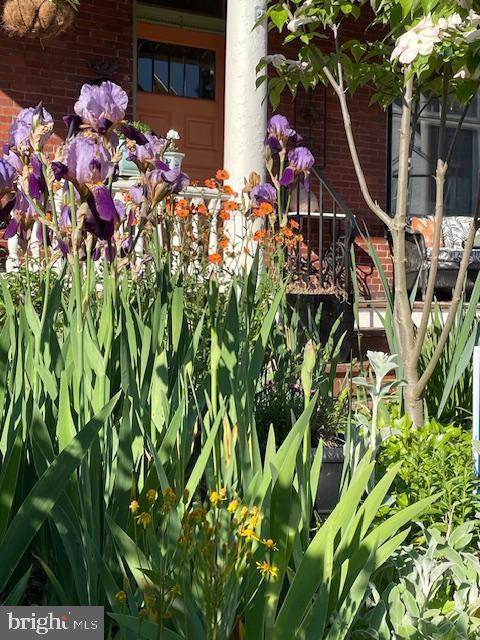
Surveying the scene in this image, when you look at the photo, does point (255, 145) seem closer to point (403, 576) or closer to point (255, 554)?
point (403, 576)

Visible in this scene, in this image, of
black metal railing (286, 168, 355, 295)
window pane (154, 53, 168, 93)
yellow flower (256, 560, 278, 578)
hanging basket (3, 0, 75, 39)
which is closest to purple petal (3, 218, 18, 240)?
yellow flower (256, 560, 278, 578)

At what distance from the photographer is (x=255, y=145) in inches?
198

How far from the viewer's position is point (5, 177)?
6.48 ft

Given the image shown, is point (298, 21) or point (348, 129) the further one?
point (348, 129)

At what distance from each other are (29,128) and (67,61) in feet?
18.5

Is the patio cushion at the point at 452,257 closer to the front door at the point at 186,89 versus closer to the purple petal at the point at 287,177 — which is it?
the front door at the point at 186,89

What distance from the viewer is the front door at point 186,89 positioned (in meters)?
8.03

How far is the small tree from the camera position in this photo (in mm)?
1977

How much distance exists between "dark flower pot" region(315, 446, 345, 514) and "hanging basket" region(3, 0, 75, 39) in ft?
13.9

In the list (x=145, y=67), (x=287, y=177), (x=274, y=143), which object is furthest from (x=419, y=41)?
(x=145, y=67)

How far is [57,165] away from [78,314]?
34cm

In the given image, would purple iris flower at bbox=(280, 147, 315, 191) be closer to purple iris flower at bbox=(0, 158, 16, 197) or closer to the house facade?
purple iris flower at bbox=(0, 158, 16, 197)

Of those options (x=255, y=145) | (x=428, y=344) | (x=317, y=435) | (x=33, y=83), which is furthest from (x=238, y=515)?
(x=33, y=83)

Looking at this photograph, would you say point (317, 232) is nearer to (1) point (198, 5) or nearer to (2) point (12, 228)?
(1) point (198, 5)
